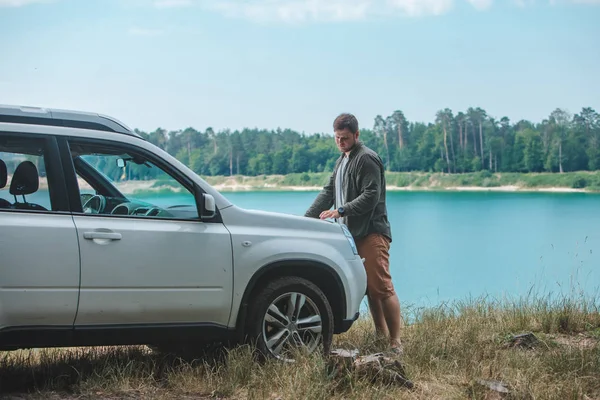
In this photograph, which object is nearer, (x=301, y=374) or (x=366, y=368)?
(x=301, y=374)

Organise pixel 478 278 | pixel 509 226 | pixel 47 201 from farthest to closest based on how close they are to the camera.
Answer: pixel 509 226 → pixel 478 278 → pixel 47 201

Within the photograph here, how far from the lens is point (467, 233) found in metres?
68.1

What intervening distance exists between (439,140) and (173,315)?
13870 cm

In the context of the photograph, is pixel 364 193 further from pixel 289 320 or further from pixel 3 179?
pixel 3 179

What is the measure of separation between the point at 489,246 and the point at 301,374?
55.5m

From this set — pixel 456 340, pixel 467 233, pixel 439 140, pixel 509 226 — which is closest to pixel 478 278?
pixel 467 233

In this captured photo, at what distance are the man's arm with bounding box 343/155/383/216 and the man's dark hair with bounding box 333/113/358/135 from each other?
0.26m

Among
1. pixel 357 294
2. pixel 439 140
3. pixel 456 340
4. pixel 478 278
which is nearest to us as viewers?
pixel 357 294

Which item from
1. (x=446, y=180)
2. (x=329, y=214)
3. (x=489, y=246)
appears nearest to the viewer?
(x=329, y=214)

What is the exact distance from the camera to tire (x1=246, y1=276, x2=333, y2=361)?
576cm

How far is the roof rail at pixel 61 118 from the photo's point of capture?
526 centimetres

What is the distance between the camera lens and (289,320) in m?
5.90

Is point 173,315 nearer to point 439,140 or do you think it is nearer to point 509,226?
point 509,226

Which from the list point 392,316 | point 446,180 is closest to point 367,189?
point 392,316
